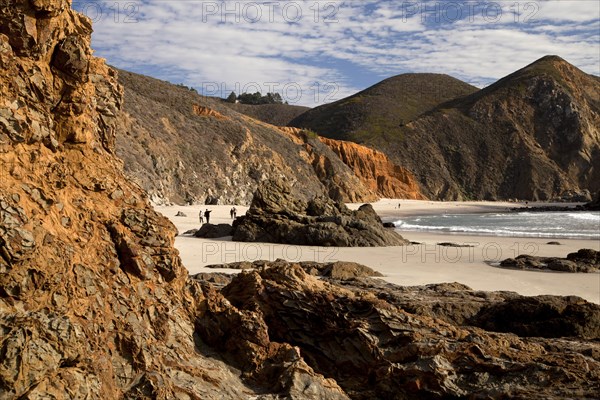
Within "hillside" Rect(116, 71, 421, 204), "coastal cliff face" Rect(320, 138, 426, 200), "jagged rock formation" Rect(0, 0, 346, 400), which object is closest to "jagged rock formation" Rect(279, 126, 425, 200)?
"coastal cliff face" Rect(320, 138, 426, 200)

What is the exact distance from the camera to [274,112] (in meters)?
172

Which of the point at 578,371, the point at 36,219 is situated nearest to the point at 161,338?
the point at 36,219

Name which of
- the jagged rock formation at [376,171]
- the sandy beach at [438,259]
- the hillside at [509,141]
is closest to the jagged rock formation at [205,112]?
the jagged rock formation at [376,171]

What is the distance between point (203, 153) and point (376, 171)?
38.8m

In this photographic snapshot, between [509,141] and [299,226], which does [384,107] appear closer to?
[509,141]

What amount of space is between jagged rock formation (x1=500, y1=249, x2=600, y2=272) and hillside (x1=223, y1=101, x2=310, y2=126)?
144794 millimetres

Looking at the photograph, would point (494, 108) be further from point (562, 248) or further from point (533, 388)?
point (533, 388)

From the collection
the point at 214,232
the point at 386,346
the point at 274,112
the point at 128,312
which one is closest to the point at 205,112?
the point at 214,232

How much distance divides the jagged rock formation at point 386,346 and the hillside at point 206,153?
38973 mm

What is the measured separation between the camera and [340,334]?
227 inches

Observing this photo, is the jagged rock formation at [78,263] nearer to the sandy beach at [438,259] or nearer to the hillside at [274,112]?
the sandy beach at [438,259]

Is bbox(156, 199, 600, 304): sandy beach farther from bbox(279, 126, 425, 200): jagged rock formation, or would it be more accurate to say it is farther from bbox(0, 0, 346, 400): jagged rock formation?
bbox(279, 126, 425, 200): jagged rock formation

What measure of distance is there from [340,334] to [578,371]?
215 cm

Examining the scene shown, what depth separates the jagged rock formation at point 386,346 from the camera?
16.2 feet
